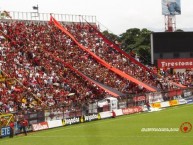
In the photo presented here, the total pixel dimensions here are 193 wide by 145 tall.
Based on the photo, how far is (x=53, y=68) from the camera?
51125 mm

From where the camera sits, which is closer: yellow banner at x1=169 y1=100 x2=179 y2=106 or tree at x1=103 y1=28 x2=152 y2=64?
yellow banner at x1=169 y1=100 x2=179 y2=106

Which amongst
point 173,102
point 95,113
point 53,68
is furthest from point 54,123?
point 173,102

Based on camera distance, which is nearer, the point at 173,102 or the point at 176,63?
the point at 173,102

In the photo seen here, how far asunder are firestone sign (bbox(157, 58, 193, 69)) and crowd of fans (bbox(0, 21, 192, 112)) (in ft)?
24.8

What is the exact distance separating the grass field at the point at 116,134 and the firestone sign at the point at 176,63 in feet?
101

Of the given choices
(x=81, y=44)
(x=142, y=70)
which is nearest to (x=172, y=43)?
(x=142, y=70)

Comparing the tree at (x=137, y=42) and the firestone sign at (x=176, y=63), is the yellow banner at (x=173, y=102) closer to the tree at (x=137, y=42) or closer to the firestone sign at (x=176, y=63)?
the firestone sign at (x=176, y=63)

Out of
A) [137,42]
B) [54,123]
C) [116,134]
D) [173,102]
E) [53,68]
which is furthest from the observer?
[137,42]

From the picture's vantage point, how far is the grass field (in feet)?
96.9

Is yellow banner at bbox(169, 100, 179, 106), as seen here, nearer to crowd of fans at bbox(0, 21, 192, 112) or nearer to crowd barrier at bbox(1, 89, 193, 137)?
crowd barrier at bbox(1, 89, 193, 137)

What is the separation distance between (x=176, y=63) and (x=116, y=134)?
4431 centimetres

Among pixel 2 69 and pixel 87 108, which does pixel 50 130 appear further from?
pixel 2 69

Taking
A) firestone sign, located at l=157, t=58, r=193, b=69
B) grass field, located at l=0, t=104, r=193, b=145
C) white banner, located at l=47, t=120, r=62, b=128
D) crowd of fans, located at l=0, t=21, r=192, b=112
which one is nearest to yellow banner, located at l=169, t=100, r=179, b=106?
crowd of fans, located at l=0, t=21, r=192, b=112

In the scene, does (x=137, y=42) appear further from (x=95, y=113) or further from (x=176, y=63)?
(x=95, y=113)
